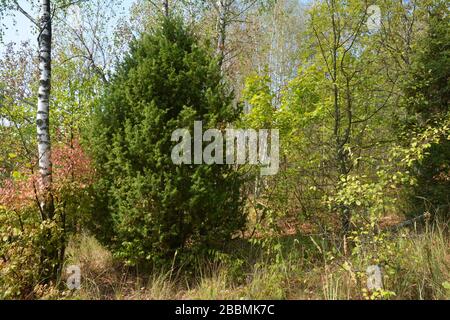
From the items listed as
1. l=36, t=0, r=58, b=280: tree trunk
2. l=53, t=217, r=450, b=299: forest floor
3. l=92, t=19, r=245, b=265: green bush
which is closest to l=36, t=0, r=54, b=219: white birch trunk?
l=36, t=0, r=58, b=280: tree trunk

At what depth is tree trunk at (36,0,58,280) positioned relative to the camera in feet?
12.3

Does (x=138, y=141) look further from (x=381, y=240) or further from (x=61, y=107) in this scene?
(x=61, y=107)

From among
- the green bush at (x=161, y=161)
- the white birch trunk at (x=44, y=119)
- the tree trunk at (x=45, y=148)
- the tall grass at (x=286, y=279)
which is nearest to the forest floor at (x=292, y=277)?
the tall grass at (x=286, y=279)

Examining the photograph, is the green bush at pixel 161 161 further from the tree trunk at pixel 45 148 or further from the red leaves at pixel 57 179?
the tree trunk at pixel 45 148

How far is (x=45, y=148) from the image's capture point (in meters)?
4.07

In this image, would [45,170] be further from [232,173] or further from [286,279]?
[286,279]

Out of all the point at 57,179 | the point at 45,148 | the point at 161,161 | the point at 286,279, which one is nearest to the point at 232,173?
the point at 161,161

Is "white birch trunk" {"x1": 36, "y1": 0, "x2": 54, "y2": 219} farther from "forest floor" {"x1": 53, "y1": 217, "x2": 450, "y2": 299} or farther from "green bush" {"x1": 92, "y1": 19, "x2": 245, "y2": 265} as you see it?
"forest floor" {"x1": 53, "y1": 217, "x2": 450, "y2": 299}

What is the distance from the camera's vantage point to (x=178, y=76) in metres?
4.00

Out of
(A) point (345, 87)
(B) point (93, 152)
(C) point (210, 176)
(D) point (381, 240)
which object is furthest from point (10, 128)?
(D) point (381, 240)

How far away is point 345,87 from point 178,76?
304 cm

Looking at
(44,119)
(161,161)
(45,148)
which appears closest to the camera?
(161,161)

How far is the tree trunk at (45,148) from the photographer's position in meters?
3.75

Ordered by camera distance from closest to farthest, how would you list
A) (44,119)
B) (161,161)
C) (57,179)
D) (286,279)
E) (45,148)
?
(286,279) < (161,161) < (57,179) < (45,148) < (44,119)
